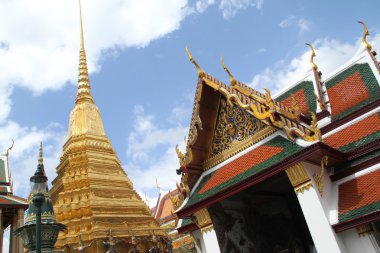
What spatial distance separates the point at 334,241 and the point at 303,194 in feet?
2.53

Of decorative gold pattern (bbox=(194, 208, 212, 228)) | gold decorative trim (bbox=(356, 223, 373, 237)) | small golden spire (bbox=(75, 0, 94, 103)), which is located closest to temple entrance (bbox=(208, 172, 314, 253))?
decorative gold pattern (bbox=(194, 208, 212, 228))

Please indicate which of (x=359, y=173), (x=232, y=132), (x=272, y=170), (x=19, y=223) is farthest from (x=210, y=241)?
(x=19, y=223)

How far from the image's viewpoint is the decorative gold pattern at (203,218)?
6535mm

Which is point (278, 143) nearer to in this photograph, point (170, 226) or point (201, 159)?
point (201, 159)

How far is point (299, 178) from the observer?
539 cm

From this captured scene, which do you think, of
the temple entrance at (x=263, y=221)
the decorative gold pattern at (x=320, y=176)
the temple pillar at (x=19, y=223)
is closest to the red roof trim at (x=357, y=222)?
the decorative gold pattern at (x=320, y=176)

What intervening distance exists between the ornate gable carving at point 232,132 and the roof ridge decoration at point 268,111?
0.35 m

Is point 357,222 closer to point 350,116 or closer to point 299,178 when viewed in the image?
point 299,178

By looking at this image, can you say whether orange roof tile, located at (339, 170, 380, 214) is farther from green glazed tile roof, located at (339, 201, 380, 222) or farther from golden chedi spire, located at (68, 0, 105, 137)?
golden chedi spire, located at (68, 0, 105, 137)

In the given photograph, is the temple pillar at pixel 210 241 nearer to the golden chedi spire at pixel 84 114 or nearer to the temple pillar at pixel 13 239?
the temple pillar at pixel 13 239

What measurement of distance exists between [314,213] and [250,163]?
154cm

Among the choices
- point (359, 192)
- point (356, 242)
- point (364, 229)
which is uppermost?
point (359, 192)

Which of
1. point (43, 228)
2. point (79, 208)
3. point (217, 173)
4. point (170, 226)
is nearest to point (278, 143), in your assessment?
point (217, 173)

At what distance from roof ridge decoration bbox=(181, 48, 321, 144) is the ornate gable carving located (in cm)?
35
